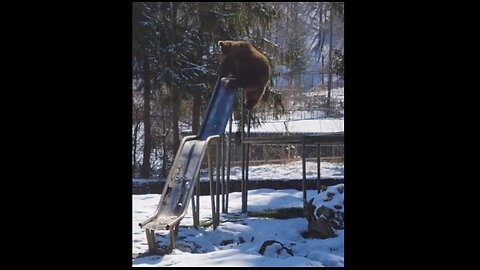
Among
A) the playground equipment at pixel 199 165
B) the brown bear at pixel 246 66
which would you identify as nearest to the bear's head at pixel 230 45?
the brown bear at pixel 246 66

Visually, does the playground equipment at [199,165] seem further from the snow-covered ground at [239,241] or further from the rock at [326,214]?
the rock at [326,214]

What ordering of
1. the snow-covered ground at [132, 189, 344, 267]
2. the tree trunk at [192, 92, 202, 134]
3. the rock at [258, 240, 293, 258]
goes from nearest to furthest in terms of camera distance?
the snow-covered ground at [132, 189, 344, 267] < the rock at [258, 240, 293, 258] < the tree trunk at [192, 92, 202, 134]

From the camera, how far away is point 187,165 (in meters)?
3.47

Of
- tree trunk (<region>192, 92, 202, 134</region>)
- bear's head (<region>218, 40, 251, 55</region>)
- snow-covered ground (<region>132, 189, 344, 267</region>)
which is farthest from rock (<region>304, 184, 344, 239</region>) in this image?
bear's head (<region>218, 40, 251, 55</region>)

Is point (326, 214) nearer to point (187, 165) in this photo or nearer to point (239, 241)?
point (239, 241)

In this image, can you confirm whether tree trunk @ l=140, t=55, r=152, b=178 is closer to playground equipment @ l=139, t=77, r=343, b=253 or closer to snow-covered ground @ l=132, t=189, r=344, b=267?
snow-covered ground @ l=132, t=189, r=344, b=267

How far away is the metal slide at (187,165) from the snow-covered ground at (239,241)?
0.13 m

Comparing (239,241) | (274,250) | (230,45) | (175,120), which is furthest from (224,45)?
(274,250)

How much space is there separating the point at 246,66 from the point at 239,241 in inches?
51.3

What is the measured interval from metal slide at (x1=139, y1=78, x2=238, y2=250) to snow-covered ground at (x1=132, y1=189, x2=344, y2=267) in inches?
5.2

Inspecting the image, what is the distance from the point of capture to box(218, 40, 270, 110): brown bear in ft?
13.0
